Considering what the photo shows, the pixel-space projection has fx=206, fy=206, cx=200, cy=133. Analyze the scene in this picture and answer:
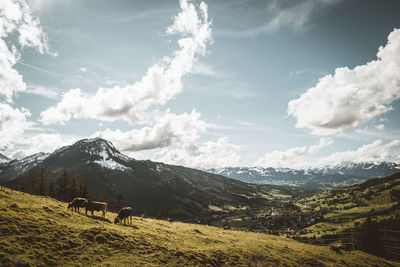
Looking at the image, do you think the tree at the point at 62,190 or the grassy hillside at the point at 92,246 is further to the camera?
the tree at the point at 62,190

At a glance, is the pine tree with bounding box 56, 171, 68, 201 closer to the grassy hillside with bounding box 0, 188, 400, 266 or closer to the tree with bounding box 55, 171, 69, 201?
the tree with bounding box 55, 171, 69, 201

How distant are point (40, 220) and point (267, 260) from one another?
2370cm

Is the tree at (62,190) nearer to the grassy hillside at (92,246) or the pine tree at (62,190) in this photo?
the pine tree at (62,190)

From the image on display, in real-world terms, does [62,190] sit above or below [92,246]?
above

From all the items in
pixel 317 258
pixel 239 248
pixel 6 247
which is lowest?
pixel 317 258

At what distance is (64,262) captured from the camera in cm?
1439

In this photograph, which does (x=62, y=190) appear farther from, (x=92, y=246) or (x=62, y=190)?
(x=92, y=246)

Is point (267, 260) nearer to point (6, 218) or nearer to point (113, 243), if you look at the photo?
point (113, 243)

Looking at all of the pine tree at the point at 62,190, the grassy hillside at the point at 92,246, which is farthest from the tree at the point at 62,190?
the grassy hillside at the point at 92,246

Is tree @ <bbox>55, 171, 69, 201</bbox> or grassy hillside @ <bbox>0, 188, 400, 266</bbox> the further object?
tree @ <bbox>55, 171, 69, 201</bbox>

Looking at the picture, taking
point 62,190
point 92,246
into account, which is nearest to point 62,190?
point 62,190

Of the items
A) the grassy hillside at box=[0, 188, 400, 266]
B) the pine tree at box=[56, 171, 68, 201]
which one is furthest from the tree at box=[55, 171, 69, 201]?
the grassy hillside at box=[0, 188, 400, 266]

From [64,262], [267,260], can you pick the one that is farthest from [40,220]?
[267,260]

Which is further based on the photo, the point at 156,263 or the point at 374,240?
the point at 374,240
